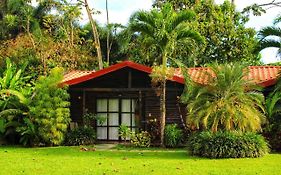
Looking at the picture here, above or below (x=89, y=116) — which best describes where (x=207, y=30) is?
above

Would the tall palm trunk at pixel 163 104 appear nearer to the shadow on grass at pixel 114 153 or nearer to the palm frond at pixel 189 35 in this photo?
the shadow on grass at pixel 114 153

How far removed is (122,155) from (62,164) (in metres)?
2.64

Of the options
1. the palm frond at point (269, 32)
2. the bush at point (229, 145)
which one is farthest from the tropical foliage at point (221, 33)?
the bush at point (229, 145)

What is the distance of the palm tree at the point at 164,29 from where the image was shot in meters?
15.3

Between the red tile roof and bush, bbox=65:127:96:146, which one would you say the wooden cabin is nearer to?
the red tile roof

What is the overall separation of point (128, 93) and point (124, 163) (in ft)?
21.9

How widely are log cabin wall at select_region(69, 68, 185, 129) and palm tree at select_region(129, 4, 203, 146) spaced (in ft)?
6.73

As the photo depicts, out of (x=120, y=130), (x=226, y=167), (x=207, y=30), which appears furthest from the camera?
(x=207, y=30)

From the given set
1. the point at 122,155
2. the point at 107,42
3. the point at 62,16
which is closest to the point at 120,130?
the point at 122,155

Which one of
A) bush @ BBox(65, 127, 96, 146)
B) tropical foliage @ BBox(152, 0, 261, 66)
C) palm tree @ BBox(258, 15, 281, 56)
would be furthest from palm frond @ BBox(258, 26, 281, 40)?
tropical foliage @ BBox(152, 0, 261, 66)

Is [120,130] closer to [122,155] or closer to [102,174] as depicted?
[122,155]

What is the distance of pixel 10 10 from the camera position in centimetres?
3008

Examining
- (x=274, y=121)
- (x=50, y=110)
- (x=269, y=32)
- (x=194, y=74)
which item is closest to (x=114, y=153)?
(x=50, y=110)

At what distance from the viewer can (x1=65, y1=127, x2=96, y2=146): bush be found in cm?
1694
